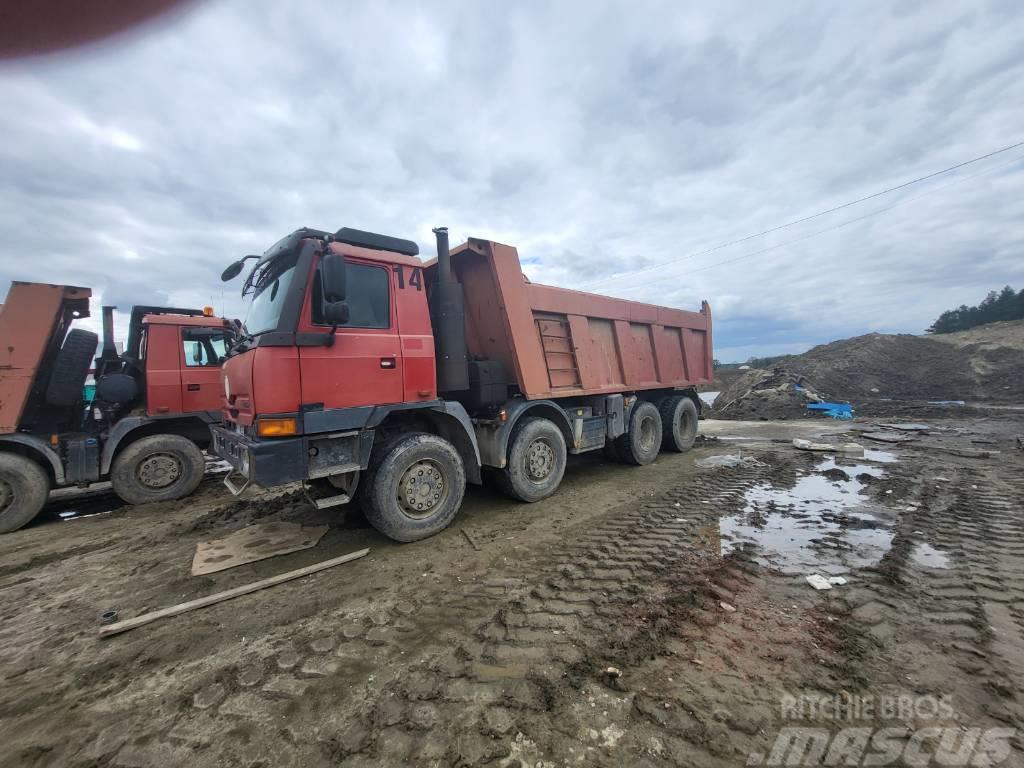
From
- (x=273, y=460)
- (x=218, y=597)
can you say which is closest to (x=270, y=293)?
(x=273, y=460)

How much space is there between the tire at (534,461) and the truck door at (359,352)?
5.62 ft

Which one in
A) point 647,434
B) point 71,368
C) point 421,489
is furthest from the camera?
point 647,434

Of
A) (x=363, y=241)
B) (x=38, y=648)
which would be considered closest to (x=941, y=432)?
(x=363, y=241)

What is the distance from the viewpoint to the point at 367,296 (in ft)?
13.3

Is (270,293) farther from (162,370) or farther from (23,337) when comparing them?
(23,337)

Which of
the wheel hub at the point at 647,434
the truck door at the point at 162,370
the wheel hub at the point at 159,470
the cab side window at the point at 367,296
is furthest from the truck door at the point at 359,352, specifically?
the wheel hub at the point at 647,434

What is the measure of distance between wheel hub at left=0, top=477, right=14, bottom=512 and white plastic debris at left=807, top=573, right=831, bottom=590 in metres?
8.40

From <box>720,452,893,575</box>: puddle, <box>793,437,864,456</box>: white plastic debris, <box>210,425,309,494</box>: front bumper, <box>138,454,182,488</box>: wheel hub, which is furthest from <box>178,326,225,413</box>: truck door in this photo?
<box>793,437,864,456</box>: white plastic debris

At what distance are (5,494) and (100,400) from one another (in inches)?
58.6

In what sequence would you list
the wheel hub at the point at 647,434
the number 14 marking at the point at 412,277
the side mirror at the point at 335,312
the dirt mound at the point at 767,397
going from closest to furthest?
the side mirror at the point at 335,312 < the number 14 marking at the point at 412,277 < the wheel hub at the point at 647,434 < the dirt mound at the point at 767,397

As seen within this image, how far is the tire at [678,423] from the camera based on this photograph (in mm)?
8188

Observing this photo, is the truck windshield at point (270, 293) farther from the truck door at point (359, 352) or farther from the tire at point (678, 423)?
the tire at point (678, 423)

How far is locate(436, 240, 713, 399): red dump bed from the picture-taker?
201 inches

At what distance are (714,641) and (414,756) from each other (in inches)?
67.9
